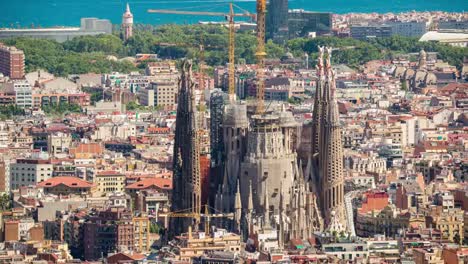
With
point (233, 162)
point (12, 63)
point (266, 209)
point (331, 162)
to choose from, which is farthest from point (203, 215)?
point (12, 63)

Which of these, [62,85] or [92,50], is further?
[92,50]

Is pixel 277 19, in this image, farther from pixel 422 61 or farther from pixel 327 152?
pixel 327 152

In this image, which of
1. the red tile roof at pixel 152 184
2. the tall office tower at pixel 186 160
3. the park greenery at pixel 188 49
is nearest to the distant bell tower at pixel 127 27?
the park greenery at pixel 188 49

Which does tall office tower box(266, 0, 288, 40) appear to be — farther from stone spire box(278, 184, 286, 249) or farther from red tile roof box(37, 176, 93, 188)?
stone spire box(278, 184, 286, 249)

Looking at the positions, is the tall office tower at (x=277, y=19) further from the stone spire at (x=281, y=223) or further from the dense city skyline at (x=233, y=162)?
the stone spire at (x=281, y=223)

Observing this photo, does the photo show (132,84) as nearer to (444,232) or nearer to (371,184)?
(371,184)

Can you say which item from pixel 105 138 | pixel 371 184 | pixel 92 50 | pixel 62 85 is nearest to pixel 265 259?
pixel 371 184
